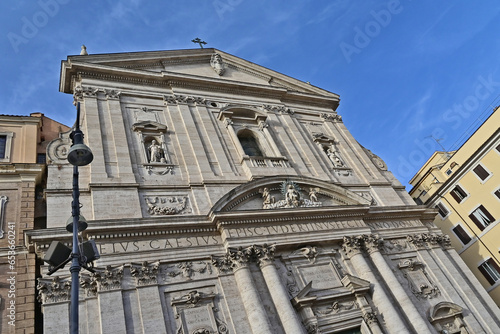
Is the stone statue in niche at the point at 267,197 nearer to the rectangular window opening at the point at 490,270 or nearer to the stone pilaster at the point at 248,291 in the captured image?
the stone pilaster at the point at 248,291

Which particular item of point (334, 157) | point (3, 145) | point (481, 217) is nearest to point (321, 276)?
point (334, 157)

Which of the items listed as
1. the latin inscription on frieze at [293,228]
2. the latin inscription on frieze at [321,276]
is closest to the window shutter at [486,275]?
the latin inscription on frieze at [293,228]

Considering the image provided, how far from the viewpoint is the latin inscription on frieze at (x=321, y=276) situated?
13.3m

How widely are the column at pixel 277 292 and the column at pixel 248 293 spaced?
47 cm

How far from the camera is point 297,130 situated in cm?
1962

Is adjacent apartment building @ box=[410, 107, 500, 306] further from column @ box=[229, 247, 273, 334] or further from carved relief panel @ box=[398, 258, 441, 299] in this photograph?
column @ box=[229, 247, 273, 334]

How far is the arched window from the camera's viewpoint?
17859 mm

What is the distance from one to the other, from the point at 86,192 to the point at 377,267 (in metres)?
10.3

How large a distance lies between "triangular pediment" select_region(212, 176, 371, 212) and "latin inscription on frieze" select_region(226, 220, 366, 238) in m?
0.68

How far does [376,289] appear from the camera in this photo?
44.3 feet

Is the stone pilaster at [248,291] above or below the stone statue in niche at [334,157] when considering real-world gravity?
below

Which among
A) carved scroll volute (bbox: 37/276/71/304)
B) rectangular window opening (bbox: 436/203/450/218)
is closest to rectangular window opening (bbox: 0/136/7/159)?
carved scroll volute (bbox: 37/276/71/304)

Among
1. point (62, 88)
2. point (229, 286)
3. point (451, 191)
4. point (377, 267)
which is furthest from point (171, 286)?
point (451, 191)

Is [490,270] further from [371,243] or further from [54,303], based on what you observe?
[54,303]
